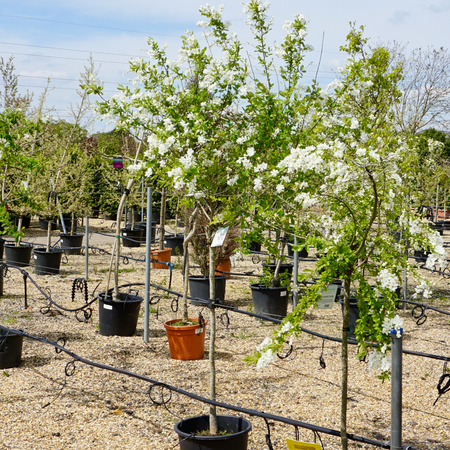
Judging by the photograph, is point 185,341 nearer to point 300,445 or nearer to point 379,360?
point 300,445

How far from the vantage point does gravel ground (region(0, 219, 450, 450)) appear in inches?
133

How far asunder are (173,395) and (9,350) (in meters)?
1.52

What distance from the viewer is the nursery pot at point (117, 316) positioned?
5.41 metres

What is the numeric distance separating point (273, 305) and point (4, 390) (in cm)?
345

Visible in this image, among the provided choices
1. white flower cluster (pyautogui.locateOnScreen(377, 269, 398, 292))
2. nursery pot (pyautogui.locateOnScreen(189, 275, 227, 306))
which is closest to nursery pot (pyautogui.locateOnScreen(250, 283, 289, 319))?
nursery pot (pyautogui.locateOnScreen(189, 275, 227, 306))

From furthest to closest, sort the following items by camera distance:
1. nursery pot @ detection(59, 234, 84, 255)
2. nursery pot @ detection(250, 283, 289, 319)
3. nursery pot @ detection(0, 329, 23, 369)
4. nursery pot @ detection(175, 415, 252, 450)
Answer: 1. nursery pot @ detection(59, 234, 84, 255)
2. nursery pot @ detection(250, 283, 289, 319)
3. nursery pot @ detection(0, 329, 23, 369)
4. nursery pot @ detection(175, 415, 252, 450)

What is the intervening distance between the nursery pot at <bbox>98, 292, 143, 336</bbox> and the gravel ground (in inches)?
5.3

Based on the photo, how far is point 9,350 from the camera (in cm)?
440

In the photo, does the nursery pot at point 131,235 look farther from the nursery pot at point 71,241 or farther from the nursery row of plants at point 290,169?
the nursery row of plants at point 290,169

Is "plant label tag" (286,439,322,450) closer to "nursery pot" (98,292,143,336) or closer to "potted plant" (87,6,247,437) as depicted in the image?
"potted plant" (87,6,247,437)

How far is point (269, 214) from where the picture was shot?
256 cm

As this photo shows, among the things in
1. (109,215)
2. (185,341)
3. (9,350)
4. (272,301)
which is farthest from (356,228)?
(109,215)

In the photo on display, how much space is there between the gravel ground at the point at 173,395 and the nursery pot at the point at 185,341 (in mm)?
88

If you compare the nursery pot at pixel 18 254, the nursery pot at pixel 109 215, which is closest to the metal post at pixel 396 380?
the nursery pot at pixel 18 254
